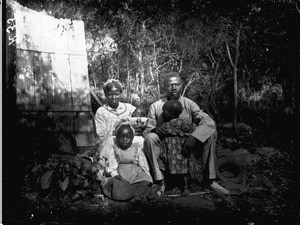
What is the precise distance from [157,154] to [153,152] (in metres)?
0.09

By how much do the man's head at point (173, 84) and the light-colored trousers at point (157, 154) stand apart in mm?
856

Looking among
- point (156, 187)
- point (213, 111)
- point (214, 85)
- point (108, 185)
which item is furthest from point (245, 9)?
point (108, 185)

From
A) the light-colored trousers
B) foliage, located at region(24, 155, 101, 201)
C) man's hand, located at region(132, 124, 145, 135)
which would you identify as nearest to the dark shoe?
the light-colored trousers

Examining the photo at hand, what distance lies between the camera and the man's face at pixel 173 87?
477 cm

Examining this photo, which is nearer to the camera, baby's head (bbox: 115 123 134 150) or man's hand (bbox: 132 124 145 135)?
baby's head (bbox: 115 123 134 150)

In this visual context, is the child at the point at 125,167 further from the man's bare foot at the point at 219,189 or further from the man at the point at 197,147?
the man's bare foot at the point at 219,189

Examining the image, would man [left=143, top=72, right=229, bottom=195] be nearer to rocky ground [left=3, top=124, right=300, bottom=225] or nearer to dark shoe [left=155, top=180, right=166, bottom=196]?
dark shoe [left=155, top=180, right=166, bottom=196]

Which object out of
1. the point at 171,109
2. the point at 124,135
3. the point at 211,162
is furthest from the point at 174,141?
the point at 124,135

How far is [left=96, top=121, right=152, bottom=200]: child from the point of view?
386 centimetres

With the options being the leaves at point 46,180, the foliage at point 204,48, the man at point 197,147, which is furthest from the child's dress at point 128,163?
the foliage at point 204,48

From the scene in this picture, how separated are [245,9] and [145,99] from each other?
4.60 meters

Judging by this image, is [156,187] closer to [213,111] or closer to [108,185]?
[108,185]

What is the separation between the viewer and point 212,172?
4266 mm

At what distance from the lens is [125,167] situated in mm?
4215
